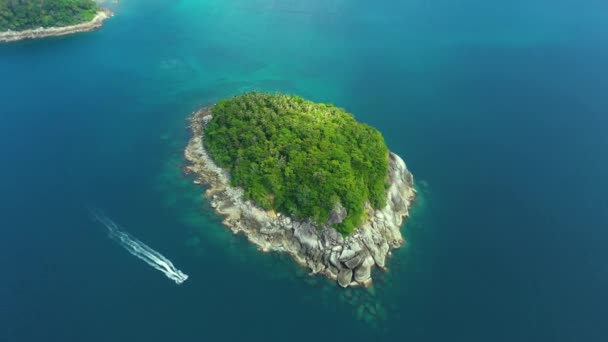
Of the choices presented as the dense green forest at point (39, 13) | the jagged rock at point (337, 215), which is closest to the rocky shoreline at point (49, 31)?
the dense green forest at point (39, 13)

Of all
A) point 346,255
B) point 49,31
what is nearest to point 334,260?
point 346,255

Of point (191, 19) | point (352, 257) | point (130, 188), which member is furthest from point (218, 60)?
point (352, 257)

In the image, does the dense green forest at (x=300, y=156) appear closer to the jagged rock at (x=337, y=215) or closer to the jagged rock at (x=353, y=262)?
the jagged rock at (x=337, y=215)

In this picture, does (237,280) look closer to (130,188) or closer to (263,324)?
(263,324)

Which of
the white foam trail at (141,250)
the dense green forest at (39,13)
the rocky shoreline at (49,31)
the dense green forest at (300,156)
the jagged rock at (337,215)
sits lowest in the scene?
the white foam trail at (141,250)

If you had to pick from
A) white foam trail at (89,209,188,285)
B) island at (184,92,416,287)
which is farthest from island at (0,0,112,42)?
white foam trail at (89,209,188,285)

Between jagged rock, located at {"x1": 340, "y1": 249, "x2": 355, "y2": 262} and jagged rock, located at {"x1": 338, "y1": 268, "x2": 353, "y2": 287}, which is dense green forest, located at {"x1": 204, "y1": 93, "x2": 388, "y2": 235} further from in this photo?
jagged rock, located at {"x1": 338, "y1": 268, "x2": 353, "y2": 287}
